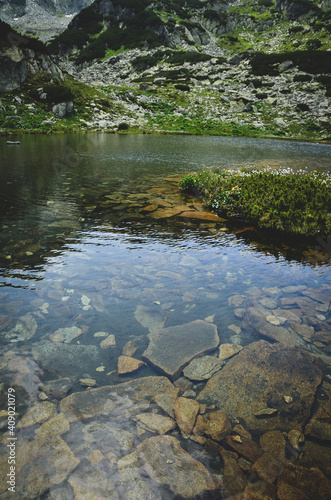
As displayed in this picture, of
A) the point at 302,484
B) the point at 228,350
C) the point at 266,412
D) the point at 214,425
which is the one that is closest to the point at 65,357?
the point at 214,425

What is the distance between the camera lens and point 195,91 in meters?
95.7

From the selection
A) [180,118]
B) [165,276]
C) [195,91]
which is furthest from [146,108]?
[165,276]

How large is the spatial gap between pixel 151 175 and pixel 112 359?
17.4 meters

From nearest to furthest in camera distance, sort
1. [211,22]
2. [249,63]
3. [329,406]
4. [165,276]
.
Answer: [329,406]
[165,276]
[249,63]
[211,22]

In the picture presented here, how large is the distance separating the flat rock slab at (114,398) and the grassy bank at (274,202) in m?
Result: 8.31

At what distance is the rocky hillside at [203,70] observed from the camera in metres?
72.2

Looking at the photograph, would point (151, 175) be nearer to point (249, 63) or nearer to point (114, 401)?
point (114, 401)

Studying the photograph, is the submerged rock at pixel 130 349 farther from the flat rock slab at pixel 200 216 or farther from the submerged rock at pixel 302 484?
the flat rock slab at pixel 200 216

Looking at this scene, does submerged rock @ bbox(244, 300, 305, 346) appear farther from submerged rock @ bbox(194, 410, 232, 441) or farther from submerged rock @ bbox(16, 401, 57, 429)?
submerged rock @ bbox(16, 401, 57, 429)

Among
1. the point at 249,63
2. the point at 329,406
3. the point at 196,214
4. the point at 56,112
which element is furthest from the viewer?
the point at 249,63

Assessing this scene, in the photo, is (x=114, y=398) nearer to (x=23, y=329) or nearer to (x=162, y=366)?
(x=162, y=366)

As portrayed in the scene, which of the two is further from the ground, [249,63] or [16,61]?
[249,63]

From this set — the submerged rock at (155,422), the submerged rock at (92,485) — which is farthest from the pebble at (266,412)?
the submerged rock at (92,485)

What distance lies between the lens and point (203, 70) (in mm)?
117375
